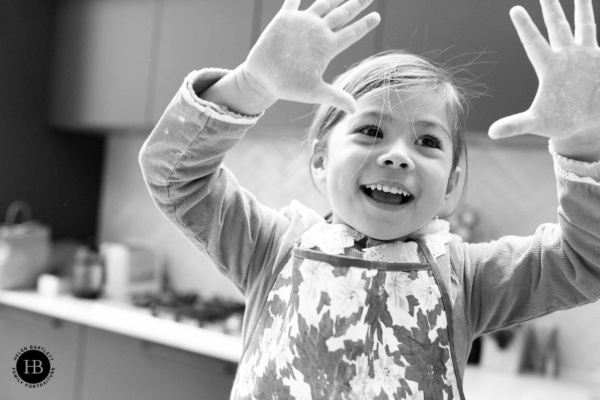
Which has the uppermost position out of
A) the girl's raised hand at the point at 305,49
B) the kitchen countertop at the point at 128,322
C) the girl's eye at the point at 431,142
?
the girl's raised hand at the point at 305,49

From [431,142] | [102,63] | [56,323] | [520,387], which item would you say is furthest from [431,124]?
[102,63]

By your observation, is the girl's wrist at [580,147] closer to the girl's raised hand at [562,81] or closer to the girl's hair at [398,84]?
the girl's raised hand at [562,81]

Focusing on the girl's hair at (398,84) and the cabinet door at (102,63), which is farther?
the cabinet door at (102,63)

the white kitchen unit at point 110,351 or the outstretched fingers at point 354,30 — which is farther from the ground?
the outstretched fingers at point 354,30

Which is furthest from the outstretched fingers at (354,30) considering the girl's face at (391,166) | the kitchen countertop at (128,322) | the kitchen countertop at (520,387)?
the kitchen countertop at (128,322)

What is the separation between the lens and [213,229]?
2.27 ft

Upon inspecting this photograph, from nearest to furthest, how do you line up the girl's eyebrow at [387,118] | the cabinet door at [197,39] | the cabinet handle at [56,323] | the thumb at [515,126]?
the thumb at [515,126] < the girl's eyebrow at [387,118] < the cabinet door at [197,39] < the cabinet handle at [56,323]

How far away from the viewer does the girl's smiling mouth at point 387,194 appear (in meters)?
0.64

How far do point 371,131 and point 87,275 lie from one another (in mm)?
1897

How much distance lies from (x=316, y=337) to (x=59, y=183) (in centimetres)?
219

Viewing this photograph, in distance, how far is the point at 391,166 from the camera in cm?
64

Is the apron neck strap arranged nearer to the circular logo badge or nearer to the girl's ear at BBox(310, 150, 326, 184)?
the girl's ear at BBox(310, 150, 326, 184)

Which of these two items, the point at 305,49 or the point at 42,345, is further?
the point at 42,345

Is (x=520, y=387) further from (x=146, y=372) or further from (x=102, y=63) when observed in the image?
(x=102, y=63)
